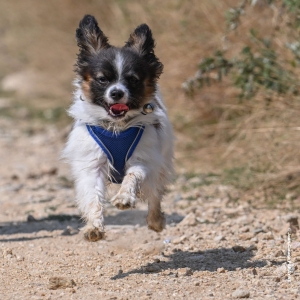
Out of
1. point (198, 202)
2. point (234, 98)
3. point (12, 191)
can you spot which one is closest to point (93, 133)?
point (198, 202)

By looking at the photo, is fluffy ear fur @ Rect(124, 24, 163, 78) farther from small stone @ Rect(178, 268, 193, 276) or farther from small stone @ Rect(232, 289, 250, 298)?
small stone @ Rect(232, 289, 250, 298)

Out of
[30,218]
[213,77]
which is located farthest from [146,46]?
[213,77]

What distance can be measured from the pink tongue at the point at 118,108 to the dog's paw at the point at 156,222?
1.05 meters

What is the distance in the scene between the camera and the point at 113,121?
527 cm

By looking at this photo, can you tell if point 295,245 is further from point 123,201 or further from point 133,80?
point 133,80

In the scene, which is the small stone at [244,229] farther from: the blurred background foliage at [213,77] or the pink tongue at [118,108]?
the pink tongue at [118,108]

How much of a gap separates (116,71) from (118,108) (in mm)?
279

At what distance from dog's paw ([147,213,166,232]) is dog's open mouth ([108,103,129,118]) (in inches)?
40.6

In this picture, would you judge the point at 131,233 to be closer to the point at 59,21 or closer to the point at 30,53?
the point at 59,21

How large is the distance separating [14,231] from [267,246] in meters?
2.32

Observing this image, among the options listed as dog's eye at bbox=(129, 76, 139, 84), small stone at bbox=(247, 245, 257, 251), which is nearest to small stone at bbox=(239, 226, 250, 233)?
small stone at bbox=(247, 245, 257, 251)

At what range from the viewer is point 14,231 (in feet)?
20.6

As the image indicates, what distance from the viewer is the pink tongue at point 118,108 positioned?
517 cm

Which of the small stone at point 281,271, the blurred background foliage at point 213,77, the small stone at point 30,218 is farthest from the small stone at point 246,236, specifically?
the small stone at point 30,218
